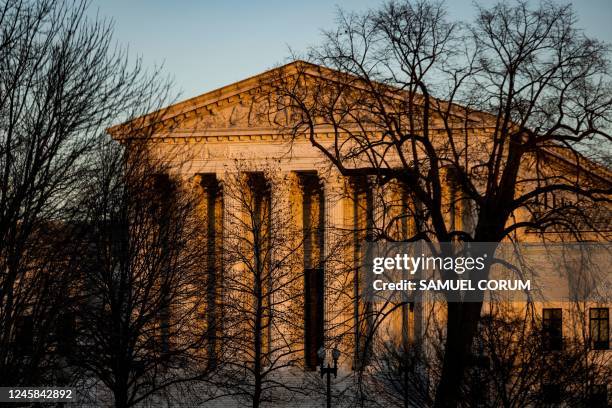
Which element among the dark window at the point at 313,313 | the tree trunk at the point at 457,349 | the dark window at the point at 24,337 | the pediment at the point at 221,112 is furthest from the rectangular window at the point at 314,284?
the dark window at the point at 24,337

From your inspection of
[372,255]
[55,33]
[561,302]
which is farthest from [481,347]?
[561,302]

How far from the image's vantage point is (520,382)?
26.1 meters

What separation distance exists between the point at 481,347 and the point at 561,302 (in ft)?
78.2

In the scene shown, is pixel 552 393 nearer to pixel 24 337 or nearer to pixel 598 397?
pixel 598 397

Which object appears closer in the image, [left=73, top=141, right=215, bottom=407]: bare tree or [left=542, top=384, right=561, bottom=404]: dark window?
[left=542, top=384, right=561, bottom=404]: dark window

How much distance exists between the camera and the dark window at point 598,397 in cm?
2495

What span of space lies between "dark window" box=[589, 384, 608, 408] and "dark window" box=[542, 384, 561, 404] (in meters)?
0.73

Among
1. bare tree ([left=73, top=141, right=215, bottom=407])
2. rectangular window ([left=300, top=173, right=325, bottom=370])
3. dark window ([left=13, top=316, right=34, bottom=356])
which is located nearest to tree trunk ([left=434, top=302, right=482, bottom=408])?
dark window ([left=13, top=316, right=34, bottom=356])

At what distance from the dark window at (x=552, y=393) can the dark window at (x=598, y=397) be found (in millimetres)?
727

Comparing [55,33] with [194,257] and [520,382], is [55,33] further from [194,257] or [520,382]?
[194,257]

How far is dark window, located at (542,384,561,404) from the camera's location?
24906 millimetres

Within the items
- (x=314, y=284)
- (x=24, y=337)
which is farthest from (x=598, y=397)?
(x=314, y=284)

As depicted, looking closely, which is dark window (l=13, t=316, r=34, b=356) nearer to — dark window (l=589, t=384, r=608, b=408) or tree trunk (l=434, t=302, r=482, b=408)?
tree trunk (l=434, t=302, r=482, b=408)

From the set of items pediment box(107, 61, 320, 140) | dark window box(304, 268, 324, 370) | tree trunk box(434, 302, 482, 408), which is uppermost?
pediment box(107, 61, 320, 140)
